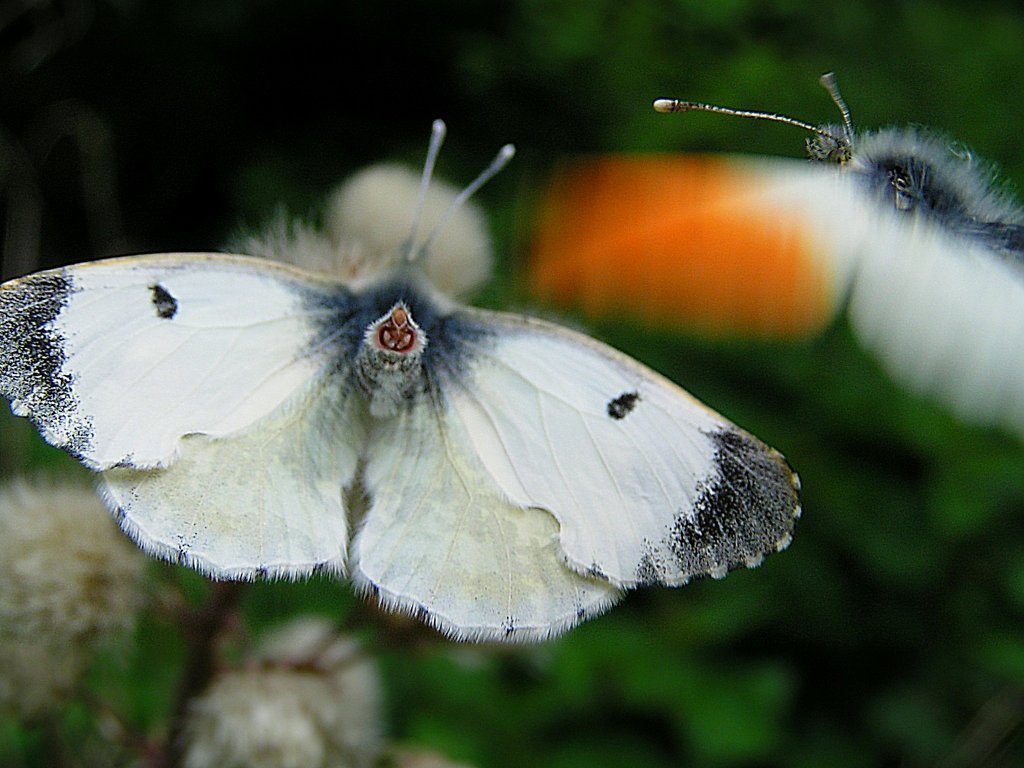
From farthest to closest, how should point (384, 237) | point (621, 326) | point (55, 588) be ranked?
point (621, 326) < point (384, 237) < point (55, 588)

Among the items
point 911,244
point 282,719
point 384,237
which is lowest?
point 282,719

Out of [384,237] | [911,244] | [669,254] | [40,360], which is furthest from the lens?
[669,254]

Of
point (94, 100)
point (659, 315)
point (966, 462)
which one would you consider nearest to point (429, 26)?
point (94, 100)

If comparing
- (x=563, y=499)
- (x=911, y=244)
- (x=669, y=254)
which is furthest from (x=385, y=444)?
(x=669, y=254)

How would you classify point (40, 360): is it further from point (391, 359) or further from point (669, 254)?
point (669, 254)

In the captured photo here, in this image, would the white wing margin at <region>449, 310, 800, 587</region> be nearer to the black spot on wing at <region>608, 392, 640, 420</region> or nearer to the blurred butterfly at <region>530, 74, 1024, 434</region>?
the black spot on wing at <region>608, 392, 640, 420</region>

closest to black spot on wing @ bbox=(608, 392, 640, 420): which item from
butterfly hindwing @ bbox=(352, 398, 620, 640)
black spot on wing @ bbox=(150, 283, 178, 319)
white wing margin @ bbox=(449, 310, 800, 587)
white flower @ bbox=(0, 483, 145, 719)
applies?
white wing margin @ bbox=(449, 310, 800, 587)

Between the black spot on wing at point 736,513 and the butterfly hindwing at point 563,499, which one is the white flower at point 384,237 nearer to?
the butterfly hindwing at point 563,499
